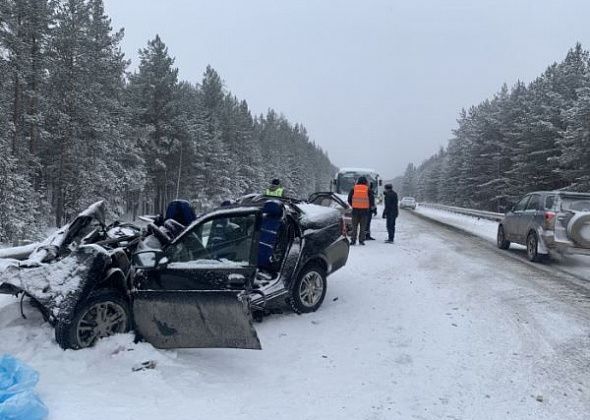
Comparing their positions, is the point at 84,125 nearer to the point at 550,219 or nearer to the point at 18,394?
the point at 550,219

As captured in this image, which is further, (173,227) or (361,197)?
(361,197)

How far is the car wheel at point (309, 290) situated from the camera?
6289 millimetres

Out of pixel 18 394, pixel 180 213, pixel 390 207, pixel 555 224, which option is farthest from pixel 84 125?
pixel 18 394

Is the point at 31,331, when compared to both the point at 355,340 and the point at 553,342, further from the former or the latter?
the point at 553,342

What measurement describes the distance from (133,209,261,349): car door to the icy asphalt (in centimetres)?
37

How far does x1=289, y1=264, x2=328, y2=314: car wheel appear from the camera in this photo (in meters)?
6.29

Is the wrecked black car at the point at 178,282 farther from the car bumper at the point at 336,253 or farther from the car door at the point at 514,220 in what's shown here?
the car door at the point at 514,220

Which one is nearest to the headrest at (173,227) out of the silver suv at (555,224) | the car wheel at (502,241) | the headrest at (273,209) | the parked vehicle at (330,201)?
the headrest at (273,209)

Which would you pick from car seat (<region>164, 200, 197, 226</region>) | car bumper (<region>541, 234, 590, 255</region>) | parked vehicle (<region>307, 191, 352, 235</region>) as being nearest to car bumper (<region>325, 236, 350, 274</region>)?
car seat (<region>164, 200, 197, 226</region>)

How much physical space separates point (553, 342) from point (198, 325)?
4.15m

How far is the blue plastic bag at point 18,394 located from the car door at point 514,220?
11804 millimetres

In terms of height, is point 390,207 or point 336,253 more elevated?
point 390,207

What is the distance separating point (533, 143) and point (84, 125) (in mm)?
31666

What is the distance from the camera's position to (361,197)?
13.3 meters
